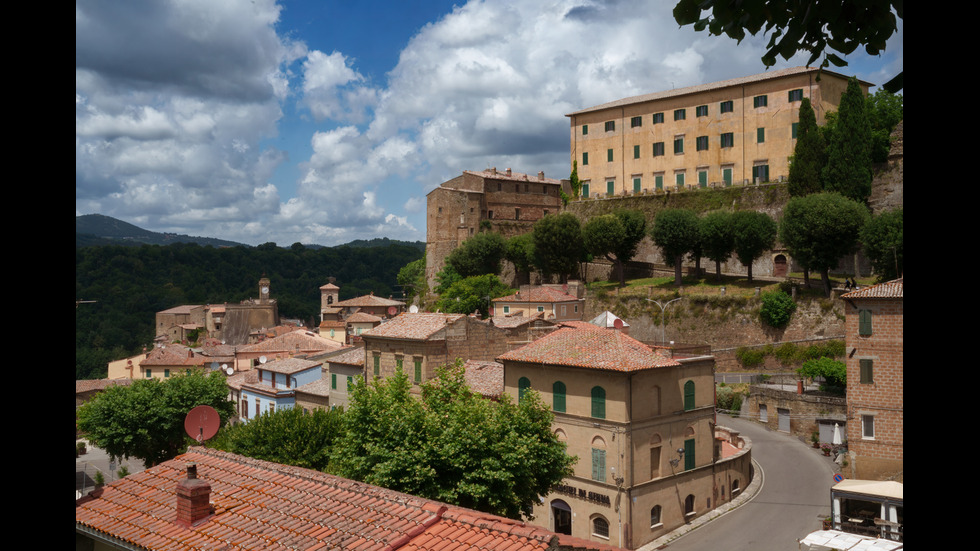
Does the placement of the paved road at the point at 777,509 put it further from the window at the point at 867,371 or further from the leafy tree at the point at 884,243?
the leafy tree at the point at 884,243

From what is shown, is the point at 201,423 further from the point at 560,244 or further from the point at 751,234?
the point at 560,244

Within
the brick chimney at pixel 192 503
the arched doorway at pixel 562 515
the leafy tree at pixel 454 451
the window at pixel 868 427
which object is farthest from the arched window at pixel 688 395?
the brick chimney at pixel 192 503

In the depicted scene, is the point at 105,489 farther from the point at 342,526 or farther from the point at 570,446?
the point at 570,446

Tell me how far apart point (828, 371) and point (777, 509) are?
1317 cm

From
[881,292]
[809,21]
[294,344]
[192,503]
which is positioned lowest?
[294,344]

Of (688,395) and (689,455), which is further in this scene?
(688,395)

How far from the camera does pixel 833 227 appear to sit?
1811 inches

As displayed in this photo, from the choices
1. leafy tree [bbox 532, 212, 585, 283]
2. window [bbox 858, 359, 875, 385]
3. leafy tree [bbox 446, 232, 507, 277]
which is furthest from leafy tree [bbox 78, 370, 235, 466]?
leafy tree [bbox 446, 232, 507, 277]

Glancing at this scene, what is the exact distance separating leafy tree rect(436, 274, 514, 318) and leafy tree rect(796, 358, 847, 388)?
25844mm

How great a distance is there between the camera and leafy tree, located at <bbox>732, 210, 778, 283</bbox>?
52250 mm

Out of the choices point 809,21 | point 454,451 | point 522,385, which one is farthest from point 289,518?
point 522,385

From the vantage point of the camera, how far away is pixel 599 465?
27.2m

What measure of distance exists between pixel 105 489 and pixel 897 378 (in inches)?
1104
